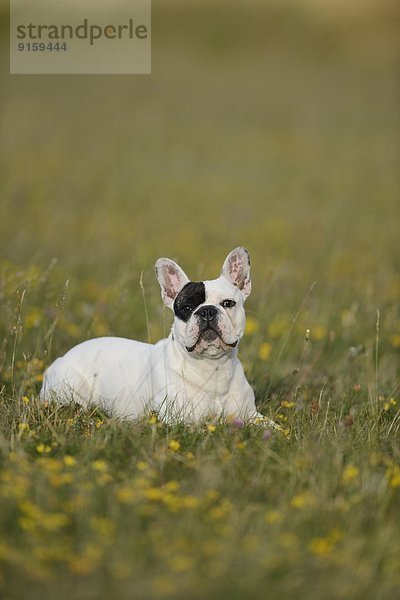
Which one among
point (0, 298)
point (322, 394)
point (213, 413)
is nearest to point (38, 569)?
point (213, 413)

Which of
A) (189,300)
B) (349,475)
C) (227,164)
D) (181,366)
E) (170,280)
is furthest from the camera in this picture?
(227,164)

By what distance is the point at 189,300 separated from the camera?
5.36 m

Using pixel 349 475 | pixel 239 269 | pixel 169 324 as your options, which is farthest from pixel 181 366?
pixel 169 324

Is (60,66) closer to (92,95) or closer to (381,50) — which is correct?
(92,95)

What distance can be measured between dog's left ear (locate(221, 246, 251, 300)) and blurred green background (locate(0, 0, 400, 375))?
1069mm

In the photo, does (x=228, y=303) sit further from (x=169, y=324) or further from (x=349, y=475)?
(x=169, y=324)

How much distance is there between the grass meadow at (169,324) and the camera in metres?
3.46

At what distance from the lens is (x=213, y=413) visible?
540cm

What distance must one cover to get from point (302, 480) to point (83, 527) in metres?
1.19

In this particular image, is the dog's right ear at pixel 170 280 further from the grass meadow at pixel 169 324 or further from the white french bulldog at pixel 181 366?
the grass meadow at pixel 169 324

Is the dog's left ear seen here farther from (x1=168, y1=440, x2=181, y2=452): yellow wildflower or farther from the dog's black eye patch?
(x1=168, y1=440, x2=181, y2=452): yellow wildflower

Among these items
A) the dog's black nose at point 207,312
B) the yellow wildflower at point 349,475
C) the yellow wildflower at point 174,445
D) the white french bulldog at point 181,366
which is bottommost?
the yellow wildflower at point 349,475

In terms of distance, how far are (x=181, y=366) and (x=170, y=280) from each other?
62 cm

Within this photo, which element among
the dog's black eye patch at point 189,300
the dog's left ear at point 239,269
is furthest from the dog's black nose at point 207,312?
the dog's left ear at point 239,269
